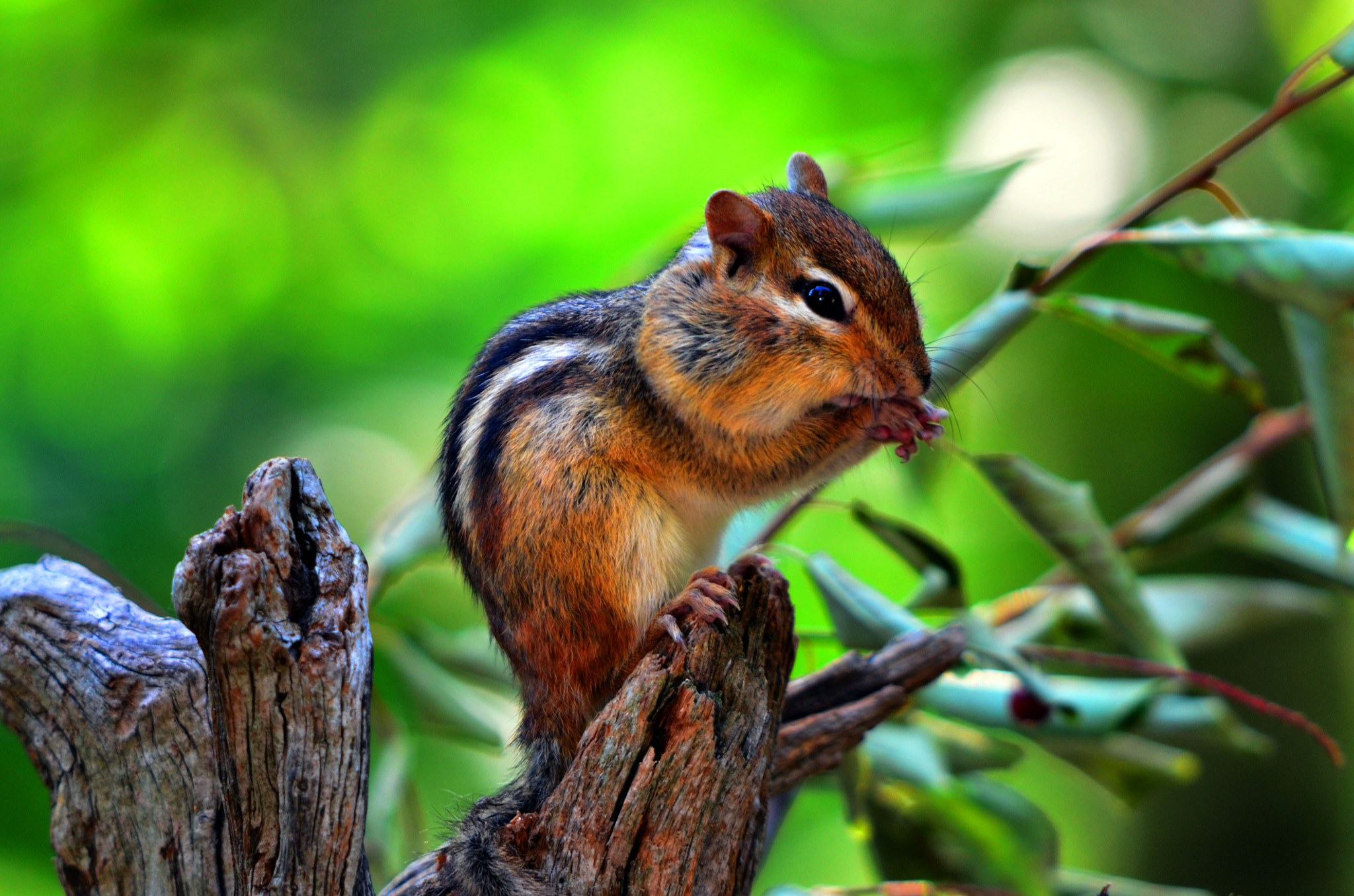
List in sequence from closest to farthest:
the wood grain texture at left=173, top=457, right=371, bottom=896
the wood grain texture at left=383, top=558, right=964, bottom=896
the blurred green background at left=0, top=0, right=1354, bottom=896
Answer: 1. the wood grain texture at left=173, top=457, right=371, bottom=896
2. the wood grain texture at left=383, top=558, right=964, bottom=896
3. the blurred green background at left=0, top=0, right=1354, bottom=896

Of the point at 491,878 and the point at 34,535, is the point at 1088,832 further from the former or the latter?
the point at 34,535

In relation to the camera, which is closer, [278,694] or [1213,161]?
[278,694]

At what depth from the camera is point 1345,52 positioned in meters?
1.51

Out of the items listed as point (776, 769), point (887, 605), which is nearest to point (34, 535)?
point (776, 769)

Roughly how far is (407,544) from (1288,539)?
180 cm

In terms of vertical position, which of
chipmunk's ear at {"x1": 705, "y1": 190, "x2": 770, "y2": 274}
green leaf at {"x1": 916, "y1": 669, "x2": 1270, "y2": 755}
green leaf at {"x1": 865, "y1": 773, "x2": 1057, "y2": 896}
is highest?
chipmunk's ear at {"x1": 705, "y1": 190, "x2": 770, "y2": 274}

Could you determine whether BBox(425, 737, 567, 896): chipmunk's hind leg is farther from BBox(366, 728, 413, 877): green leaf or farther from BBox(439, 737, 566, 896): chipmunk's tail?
BBox(366, 728, 413, 877): green leaf

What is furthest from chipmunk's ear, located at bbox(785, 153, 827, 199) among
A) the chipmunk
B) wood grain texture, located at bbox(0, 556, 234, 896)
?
wood grain texture, located at bbox(0, 556, 234, 896)

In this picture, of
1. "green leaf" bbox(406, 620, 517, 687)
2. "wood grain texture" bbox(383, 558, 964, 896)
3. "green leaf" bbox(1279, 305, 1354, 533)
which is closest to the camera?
"wood grain texture" bbox(383, 558, 964, 896)

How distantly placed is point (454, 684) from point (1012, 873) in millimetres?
1235

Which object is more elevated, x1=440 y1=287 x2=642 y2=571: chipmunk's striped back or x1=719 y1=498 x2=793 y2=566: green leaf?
x1=440 y1=287 x2=642 y2=571: chipmunk's striped back

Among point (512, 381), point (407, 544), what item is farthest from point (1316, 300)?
point (407, 544)

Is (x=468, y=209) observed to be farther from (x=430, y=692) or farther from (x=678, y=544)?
(x=678, y=544)

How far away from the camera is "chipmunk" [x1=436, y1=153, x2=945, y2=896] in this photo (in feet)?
5.01
